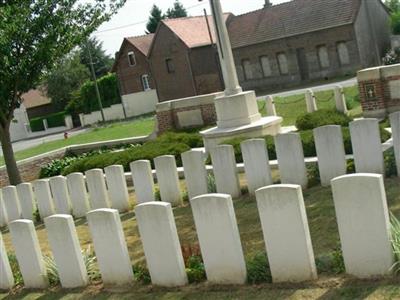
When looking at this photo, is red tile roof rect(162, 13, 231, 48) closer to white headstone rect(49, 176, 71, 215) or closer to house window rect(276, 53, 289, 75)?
house window rect(276, 53, 289, 75)

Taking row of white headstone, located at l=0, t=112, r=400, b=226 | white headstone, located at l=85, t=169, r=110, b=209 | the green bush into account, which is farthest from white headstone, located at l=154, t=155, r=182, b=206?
the green bush

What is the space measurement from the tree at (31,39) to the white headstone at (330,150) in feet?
20.0

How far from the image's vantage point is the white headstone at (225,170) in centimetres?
877

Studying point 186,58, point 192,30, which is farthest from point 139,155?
point 192,30

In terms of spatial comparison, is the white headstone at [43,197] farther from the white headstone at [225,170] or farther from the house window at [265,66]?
the house window at [265,66]

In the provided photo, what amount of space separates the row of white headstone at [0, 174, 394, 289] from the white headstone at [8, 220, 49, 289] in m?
0.01

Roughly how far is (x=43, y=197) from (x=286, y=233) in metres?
5.95

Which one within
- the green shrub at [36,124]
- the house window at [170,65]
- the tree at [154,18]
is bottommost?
the green shrub at [36,124]

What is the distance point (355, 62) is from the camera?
38.8 metres

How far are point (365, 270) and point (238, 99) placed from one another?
859 centimetres

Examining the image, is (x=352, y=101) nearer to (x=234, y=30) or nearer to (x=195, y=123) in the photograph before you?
→ (x=195, y=123)

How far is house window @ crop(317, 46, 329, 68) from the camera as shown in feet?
133

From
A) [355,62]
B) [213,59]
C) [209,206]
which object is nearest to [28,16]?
[209,206]

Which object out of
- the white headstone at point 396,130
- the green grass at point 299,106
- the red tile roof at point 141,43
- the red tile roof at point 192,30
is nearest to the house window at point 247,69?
the red tile roof at point 192,30
